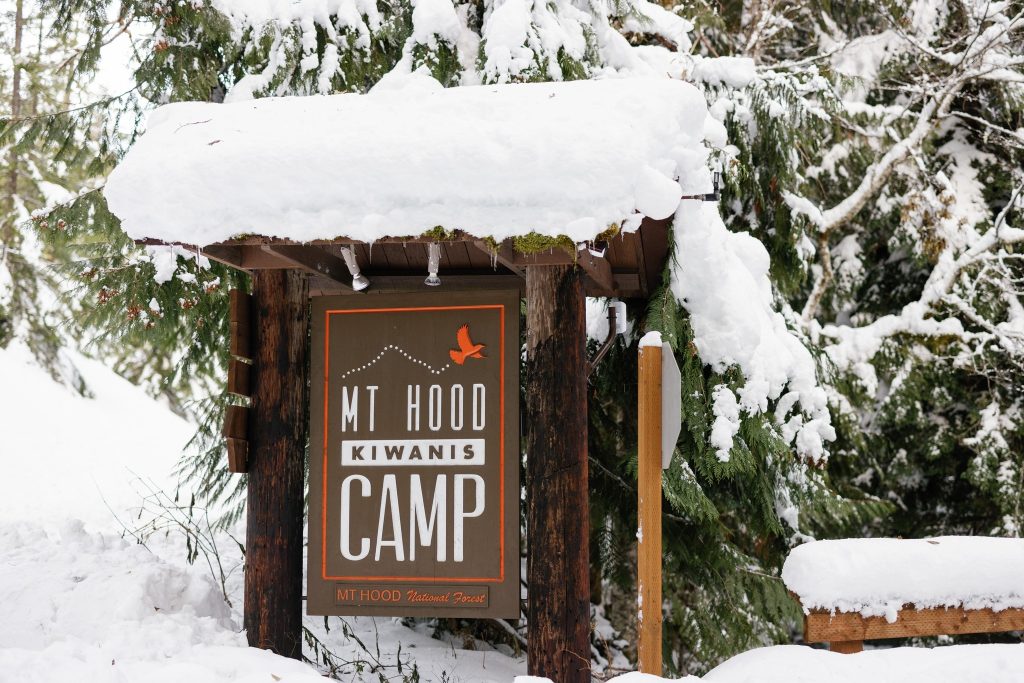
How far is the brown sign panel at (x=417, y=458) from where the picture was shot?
422 centimetres

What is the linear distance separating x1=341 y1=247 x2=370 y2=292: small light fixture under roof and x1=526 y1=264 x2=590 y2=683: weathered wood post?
866 millimetres

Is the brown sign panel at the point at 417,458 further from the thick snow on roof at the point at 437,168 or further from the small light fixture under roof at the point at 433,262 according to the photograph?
the thick snow on roof at the point at 437,168

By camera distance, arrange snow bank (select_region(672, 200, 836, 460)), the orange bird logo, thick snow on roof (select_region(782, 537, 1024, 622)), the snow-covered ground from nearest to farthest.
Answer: the snow-covered ground → thick snow on roof (select_region(782, 537, 1024, 622)) → the orange bird logo → snow bank (select_region(672, 200, 836, 460))

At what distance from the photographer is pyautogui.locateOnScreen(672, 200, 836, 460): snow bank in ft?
17.1

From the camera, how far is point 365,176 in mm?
3609

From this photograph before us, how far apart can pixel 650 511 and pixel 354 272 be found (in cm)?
187

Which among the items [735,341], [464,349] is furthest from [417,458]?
[735,341]

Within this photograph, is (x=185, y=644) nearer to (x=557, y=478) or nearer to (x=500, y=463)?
(x=500, y=463)

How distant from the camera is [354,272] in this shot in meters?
4.44

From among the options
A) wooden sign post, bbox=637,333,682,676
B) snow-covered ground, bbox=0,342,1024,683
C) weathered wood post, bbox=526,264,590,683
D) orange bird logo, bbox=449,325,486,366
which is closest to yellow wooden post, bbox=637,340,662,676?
wooden sign post, bbox=637,333,682,676

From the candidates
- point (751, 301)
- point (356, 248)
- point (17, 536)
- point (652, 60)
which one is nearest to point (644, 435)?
point (356, 248)

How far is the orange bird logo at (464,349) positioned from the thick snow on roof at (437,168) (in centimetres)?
90

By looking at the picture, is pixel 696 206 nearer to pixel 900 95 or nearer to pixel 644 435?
pixel 644 435

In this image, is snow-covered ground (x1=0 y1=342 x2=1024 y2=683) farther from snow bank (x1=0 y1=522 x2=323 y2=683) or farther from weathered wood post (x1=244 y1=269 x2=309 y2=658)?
weathered wood post (x1=244 y1=269 x2=309 y2=658)
